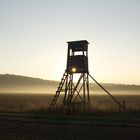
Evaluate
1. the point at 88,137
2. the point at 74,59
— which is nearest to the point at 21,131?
the point at 88,137

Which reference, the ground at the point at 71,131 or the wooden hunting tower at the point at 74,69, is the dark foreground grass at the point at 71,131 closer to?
the ground at the point at 71,131

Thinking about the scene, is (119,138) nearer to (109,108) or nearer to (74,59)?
(109,108)

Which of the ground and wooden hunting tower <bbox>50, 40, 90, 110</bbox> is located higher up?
wooden hunting tower <bbox>50, 40, 90, 110</bbox>

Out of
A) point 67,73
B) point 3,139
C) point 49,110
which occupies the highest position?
point 67,73

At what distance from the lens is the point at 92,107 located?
34.1 m

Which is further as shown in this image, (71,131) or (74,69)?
(74,69)

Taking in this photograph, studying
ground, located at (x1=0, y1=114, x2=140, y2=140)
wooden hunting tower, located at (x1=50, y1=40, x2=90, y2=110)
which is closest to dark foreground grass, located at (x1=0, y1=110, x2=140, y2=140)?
ground, located at (x1=0, y1=114, x2=140, y2=140)

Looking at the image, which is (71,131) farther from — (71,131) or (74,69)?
(74,69)

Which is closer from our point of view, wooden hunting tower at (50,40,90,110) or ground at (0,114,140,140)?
ground at (0,114,140,140)

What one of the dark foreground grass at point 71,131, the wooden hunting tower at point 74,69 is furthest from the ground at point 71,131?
the wooden hunting tower at point 74,69

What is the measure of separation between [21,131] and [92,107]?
53.6 feet

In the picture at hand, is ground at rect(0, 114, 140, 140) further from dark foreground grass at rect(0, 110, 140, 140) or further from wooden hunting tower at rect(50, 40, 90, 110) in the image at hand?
wooden hunting tower at rect(50, 40, 90, 110)

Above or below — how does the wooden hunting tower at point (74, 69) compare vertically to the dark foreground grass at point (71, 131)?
above

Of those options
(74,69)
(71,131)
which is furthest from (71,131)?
(74,69)
